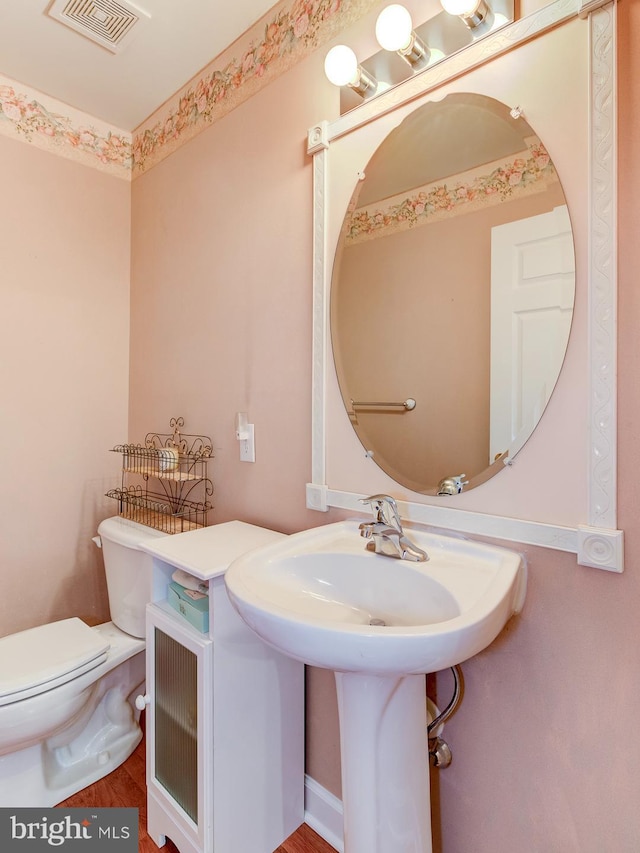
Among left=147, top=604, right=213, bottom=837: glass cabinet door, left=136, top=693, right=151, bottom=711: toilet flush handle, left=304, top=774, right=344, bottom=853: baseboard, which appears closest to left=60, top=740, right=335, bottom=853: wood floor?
left=304, top=774, right=344, bottom=853: baseboard

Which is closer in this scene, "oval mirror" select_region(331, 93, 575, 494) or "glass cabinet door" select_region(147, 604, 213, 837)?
"oval mirror" select_region(331, 93, 575, 494)

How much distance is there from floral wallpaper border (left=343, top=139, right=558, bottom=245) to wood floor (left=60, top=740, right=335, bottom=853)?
161 cm

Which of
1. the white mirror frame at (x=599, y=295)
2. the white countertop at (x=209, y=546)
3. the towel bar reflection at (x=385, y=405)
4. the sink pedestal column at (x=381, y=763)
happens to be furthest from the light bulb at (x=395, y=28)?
the sink pedestal column at (x=381, y=763)

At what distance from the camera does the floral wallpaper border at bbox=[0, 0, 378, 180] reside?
1.35 m

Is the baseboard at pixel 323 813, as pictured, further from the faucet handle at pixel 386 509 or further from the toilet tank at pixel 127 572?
the faucet handle at pixel 386 509

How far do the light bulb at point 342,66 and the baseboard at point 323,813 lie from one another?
6.27 feet

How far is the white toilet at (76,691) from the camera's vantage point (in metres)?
1.26

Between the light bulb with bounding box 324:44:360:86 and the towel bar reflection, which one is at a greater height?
the light bulb with bounding box 324:44:360:86

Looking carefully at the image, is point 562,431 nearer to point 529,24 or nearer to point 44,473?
point 529,24

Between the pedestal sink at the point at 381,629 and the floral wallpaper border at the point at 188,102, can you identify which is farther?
the floral wallpaper border at the point at 188,102

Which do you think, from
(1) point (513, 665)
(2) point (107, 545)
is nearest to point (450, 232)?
(1) point (513, 665)

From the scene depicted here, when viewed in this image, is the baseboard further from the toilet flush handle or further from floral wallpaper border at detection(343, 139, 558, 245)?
floral wallpaper border at detection(343, 139, 558, 245)

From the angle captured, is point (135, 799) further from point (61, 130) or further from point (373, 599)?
point (61, 130)

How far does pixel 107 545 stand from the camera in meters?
1.67
